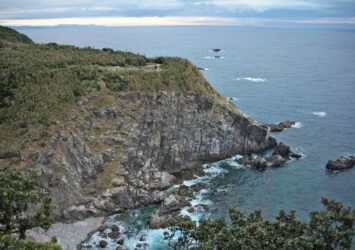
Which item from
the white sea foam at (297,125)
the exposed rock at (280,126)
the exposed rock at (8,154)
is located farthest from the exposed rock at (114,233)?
the white sea foam at (297,125)

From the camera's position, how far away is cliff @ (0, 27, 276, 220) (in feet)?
202

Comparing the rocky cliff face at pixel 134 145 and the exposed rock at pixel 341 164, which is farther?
the exposed rock at pixel 341 164

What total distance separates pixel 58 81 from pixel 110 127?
13301 mm

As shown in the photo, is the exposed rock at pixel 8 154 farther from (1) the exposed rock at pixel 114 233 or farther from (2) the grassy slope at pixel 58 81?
(1) the exposed rock at pixel 114 233

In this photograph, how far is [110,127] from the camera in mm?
69875

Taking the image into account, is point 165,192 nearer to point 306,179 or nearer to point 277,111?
point 306,179

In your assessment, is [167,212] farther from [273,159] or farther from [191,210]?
[273,159]

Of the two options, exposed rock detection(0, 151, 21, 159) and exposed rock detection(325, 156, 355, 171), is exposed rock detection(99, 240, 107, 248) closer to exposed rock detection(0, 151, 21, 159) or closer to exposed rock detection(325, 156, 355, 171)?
exposed rock detection(0, 151, 21, 159)

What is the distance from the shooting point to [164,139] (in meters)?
75.9

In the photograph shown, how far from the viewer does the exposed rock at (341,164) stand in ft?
249

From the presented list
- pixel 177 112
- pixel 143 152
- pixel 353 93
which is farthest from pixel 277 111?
pixel 143 152

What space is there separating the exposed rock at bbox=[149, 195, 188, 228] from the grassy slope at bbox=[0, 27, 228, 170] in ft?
63.1

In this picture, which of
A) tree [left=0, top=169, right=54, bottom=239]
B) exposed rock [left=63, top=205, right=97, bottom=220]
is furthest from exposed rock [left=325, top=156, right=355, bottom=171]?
tree [left=0, top=169, right=54, bottom=239]

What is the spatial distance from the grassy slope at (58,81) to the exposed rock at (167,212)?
63.1 feet
